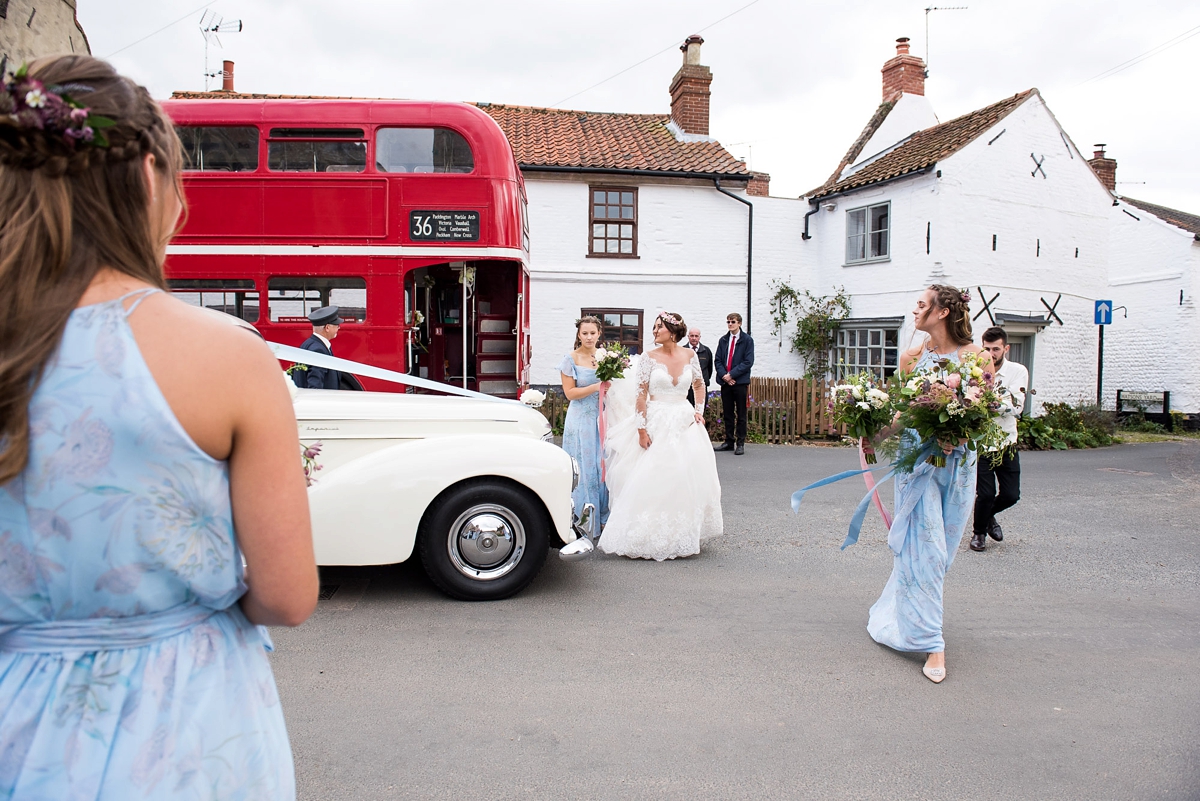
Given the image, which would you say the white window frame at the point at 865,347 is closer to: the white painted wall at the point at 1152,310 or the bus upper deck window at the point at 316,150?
the white painted wall at the point at 1152,310

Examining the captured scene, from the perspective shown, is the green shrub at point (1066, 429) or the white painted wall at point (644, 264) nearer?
the green shrub at point (1066, 429)

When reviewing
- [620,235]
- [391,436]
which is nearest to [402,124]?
[391,436]

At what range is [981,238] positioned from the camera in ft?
59.6

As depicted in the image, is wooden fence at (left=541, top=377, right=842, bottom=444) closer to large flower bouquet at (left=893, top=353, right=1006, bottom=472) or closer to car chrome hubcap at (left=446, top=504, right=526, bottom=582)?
car chrome hubcap at (left=446, top=504, right=526, bottom=582)

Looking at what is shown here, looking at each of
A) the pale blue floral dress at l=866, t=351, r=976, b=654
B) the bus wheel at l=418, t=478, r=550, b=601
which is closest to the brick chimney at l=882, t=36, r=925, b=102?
the pale blue floral dress at l=866, t=351, r=976, b=654

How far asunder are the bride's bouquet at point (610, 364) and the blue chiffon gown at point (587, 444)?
18cm

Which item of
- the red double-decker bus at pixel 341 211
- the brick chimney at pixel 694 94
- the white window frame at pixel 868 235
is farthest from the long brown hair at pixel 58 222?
the brick chimney at pixel 694 94

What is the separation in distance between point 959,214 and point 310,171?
575 inches

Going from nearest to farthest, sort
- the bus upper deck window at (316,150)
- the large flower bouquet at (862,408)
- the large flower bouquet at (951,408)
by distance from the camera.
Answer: the large flower bouquet at (951,408)
the large flower bouquet at (862,408)
the bus upper deck window at (316,150)

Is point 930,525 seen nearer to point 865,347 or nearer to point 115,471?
point 115,471

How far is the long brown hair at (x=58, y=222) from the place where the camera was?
1.13 meters

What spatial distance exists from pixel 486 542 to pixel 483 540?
0.02m

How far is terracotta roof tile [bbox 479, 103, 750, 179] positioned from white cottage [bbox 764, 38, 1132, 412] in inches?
124

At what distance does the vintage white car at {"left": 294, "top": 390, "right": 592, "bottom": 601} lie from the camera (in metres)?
4.99
